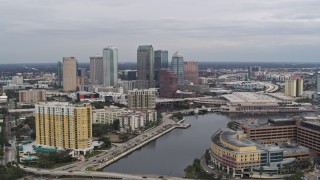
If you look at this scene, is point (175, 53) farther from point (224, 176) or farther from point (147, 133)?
point (224, 176)

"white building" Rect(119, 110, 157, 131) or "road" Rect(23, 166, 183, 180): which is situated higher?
"white building" Rect(119, 110, 157, 131)

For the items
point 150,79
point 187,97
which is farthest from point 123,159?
point 150,79

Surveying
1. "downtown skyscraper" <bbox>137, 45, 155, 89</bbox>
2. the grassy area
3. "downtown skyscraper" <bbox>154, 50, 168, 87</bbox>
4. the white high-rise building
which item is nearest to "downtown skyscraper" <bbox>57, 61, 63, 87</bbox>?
the white high-rise building

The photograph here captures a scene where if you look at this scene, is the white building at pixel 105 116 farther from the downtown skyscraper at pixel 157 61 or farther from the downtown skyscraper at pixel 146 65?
the downtown skyscraper at pixel 157 61

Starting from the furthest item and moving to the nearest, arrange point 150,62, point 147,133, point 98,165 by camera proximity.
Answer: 1. point 150,62
2. point 147,133
3. point 98,165

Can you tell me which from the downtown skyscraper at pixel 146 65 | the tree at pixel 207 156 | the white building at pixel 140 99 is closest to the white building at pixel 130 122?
the white building at pixel 140 99

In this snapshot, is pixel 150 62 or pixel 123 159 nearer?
pixel 123 159

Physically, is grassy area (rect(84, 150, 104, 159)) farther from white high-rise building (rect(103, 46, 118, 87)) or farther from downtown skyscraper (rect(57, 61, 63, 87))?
downtown skyscraper (rect(57, 61, 63, 87))
